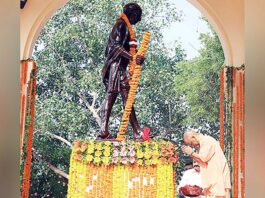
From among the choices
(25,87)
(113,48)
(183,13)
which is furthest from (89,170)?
(183,13)

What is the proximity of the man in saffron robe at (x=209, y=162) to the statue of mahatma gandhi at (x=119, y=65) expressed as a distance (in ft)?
1.58

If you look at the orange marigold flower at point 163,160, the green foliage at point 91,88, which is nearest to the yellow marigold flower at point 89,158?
the orange marigold flower at point 163,160

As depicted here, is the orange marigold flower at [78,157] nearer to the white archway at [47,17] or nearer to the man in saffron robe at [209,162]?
the man in saffron robe at [209,162]

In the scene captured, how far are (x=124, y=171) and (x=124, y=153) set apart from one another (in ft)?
0.60

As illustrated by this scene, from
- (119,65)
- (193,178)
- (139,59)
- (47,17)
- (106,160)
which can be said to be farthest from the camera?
(47,17)

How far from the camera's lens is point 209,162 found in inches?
252

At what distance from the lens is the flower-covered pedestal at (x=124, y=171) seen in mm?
5656

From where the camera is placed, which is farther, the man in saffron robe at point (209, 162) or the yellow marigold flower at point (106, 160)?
the man in saffron robe at point (209, 162)

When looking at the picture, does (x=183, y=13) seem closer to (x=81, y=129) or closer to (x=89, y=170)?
(x=81, y=129)

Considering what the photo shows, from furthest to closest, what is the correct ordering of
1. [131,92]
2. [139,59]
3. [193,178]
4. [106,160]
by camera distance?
[193,178]
[131,92]
[139,59]
[106,160]

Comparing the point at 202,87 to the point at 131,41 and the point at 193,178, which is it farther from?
the point at 131,41

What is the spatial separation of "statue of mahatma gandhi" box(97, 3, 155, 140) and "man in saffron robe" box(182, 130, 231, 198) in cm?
48

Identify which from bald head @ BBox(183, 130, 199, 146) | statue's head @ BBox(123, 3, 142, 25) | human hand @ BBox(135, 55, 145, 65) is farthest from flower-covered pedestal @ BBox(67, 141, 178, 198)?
statue's head @ BBox(123, 3, 142, 25)

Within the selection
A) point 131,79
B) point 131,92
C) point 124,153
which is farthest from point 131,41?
point 124,153
